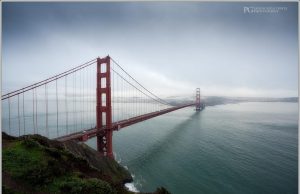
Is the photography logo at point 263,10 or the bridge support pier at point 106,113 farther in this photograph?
the bridge support pier at point 106,113

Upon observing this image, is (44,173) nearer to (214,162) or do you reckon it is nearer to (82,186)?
(82,186)

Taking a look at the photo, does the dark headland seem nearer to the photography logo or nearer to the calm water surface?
the calm water surface

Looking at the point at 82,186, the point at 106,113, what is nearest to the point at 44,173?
the point at 82,186

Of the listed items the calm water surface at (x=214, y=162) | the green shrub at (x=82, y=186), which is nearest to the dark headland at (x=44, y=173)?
the green shrub at (x=82, y=186)

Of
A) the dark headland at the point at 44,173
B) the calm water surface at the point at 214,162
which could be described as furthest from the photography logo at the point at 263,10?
the dark headland at the point at 44,173

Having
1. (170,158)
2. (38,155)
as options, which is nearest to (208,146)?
(170,158)

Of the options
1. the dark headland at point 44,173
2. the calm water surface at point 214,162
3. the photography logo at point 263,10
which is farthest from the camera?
the calm water surface at point 214,162

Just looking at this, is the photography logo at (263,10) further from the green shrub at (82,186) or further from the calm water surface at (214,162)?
the green shrub at (82,186)

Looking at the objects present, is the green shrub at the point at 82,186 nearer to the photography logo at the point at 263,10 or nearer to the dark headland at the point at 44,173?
the dark headland at the point at 44,173

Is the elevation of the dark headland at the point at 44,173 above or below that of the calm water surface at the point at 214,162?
above

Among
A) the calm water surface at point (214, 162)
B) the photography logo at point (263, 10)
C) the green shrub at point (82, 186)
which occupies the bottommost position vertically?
the calm water surface at point (214, 162)

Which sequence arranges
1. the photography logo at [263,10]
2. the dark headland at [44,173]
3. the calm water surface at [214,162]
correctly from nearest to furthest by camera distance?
the dark headland at [44,173], the photography logo at [263,10], the calm water surface at [214,162]
